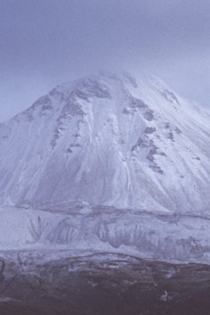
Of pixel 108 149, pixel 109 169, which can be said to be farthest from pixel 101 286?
pixel 108 149

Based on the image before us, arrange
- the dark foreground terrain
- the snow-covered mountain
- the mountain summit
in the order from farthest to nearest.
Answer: the mountain summit → the snow-covered mountain → the dark foreground terrain

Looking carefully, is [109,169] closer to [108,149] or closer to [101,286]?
[108,149]

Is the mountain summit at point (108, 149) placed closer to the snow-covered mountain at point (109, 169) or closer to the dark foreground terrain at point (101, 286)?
the snow-covered mountain at point (109, 169)

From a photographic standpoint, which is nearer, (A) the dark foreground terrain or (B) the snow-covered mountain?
(A) the dark foreground terrain

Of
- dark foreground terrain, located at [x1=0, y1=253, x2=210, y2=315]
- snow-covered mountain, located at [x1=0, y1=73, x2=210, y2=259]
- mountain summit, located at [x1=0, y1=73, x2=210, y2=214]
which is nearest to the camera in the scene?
dark foreground terrain, located at [x1=0, y1=253, x2=210, y2=315]

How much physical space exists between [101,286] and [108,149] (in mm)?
63642

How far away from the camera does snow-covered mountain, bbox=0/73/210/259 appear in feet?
281

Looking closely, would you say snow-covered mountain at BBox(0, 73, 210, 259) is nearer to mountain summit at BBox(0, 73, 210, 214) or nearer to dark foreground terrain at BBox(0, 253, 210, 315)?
mountain summit at BBox(0, 73, 210, 214)

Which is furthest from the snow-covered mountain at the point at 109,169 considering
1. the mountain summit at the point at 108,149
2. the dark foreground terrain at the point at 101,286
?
the dark foreground terrain at the point at 101,286

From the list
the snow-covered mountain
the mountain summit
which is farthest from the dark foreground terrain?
the mountain summit

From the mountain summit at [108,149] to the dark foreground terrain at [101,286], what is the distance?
95.3 feet

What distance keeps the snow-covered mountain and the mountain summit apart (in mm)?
226

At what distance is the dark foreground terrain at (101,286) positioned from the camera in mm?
49938

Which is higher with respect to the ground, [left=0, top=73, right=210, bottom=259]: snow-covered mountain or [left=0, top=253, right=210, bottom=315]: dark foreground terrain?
[left=0, top=73, right=210, bottom=259]: snow-covered mountain
